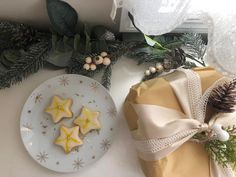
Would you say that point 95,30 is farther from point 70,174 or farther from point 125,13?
point 70,174

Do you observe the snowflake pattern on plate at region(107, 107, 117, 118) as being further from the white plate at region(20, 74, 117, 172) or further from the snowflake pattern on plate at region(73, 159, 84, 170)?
the snowflake pattern on plate at region(73, 159, 84, 170)

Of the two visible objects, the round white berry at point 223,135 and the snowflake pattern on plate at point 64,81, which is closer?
the round white berry at point 223,135

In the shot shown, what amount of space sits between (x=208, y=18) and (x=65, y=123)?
38 centimetres

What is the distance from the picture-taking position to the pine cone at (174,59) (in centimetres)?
72

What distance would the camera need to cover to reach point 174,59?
0.72 meters

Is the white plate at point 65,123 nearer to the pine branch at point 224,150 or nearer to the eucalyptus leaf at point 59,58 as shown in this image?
the eucalyptus leaf at point 59,58

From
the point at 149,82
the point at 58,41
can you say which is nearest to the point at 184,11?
the point at 149,82

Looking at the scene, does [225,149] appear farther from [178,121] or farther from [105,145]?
[105,145]

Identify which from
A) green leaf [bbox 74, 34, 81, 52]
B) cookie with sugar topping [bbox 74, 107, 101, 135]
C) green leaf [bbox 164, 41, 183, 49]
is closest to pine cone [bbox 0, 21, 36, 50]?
green leaf [bbox 74, 34, 81, 52]

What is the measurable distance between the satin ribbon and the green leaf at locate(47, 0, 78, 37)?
24cm

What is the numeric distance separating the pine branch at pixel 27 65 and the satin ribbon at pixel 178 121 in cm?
25

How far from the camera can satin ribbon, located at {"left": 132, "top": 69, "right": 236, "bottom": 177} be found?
61 centimetres

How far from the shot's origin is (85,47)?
73cm

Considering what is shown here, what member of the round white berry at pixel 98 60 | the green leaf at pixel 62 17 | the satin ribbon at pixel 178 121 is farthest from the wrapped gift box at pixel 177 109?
the green leaf at pixel 62 17
